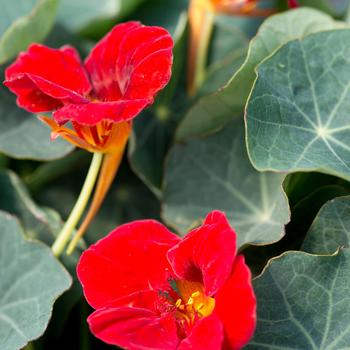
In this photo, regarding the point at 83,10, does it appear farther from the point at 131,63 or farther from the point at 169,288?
the point at 169,288

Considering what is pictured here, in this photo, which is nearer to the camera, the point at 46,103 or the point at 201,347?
the point at 201,347

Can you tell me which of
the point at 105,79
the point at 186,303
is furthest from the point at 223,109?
the point at 186,303

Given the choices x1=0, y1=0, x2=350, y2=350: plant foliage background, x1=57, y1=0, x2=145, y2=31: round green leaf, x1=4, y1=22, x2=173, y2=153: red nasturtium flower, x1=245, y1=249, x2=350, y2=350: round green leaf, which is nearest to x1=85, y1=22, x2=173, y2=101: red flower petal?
x1=4, y1=22, x2=173, y2=153: red nasturtium flower

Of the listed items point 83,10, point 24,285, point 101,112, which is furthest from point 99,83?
point 83,10

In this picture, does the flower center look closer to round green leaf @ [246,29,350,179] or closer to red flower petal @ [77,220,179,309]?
red flower petal @ [77,220,179,309]

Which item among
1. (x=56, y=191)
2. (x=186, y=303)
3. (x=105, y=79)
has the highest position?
(x=105, y=79)

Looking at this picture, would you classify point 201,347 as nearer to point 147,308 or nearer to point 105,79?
point 147,308
